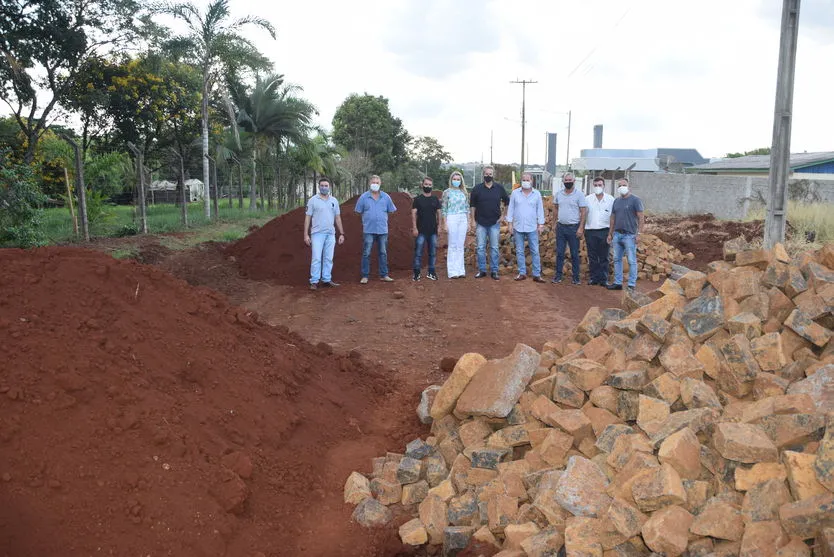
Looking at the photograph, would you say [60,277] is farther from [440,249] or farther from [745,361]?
[440,249]

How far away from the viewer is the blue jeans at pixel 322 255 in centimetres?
956

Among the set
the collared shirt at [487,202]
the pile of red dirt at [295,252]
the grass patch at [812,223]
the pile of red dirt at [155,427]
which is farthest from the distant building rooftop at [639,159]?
the pile of red dirt at [155,427]

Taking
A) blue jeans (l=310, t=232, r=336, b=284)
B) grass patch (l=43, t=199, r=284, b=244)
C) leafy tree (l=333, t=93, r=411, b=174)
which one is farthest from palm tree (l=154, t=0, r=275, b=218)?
leafy tree (l=333, t=93, r=411, b=174)

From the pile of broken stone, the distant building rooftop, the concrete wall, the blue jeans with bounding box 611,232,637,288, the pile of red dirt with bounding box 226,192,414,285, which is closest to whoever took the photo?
the pile of broken stone

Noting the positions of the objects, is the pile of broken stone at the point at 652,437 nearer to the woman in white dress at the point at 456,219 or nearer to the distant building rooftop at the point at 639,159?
the woman in white dress at the point at 456,219

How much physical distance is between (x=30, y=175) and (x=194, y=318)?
7.62m

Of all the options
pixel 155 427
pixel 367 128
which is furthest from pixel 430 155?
pixel 155 427

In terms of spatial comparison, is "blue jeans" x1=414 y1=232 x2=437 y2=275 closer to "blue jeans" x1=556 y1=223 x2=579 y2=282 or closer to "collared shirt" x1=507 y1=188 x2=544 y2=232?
"collared shirt" x1=507 y1=188 x2=544 y2=232

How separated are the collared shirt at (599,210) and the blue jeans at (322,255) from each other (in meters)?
3.85

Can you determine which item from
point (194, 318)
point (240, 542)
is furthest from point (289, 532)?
point (194, 318)

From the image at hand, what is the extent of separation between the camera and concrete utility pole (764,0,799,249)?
839 cm

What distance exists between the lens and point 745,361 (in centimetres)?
358

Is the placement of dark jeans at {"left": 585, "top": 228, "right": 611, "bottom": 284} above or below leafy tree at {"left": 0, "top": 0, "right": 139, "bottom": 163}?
below

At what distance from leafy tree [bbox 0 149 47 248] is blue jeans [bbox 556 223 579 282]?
8128mm
